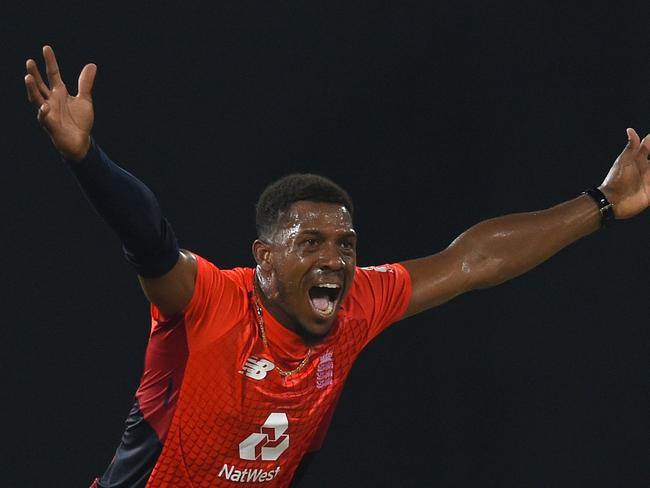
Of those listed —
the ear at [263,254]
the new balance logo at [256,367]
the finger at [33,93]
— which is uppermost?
the ear at [263,254]

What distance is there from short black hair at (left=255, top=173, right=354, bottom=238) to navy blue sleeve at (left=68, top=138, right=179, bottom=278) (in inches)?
12.5

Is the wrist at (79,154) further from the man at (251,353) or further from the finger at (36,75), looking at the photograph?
the man at (251,353)

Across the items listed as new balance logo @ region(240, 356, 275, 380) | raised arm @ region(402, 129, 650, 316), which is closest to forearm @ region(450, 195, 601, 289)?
raised arm @ region(402, 129, 650, 316)

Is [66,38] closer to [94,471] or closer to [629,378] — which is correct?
[94,471]

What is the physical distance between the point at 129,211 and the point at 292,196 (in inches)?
17.9

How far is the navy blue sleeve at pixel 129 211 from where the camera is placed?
1928 mm

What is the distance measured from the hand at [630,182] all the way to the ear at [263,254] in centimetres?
103

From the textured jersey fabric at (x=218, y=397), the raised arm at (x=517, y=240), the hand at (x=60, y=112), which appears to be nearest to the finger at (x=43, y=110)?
the hand at (x=60, y=112)

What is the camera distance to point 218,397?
2.29 meters

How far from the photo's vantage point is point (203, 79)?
3.49m

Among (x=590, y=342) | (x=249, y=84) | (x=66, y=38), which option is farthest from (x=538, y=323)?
(x=66, y=38)

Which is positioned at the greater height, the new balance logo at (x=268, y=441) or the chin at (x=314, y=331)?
the chin at (x=314, y=331)

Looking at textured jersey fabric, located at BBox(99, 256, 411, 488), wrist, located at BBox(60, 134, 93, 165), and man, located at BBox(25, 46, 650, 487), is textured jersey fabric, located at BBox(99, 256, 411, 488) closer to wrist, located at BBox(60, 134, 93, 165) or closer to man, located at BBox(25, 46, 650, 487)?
man, located at BBox(25, 46, 650, 487)

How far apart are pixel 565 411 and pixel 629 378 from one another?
25 centimetres
